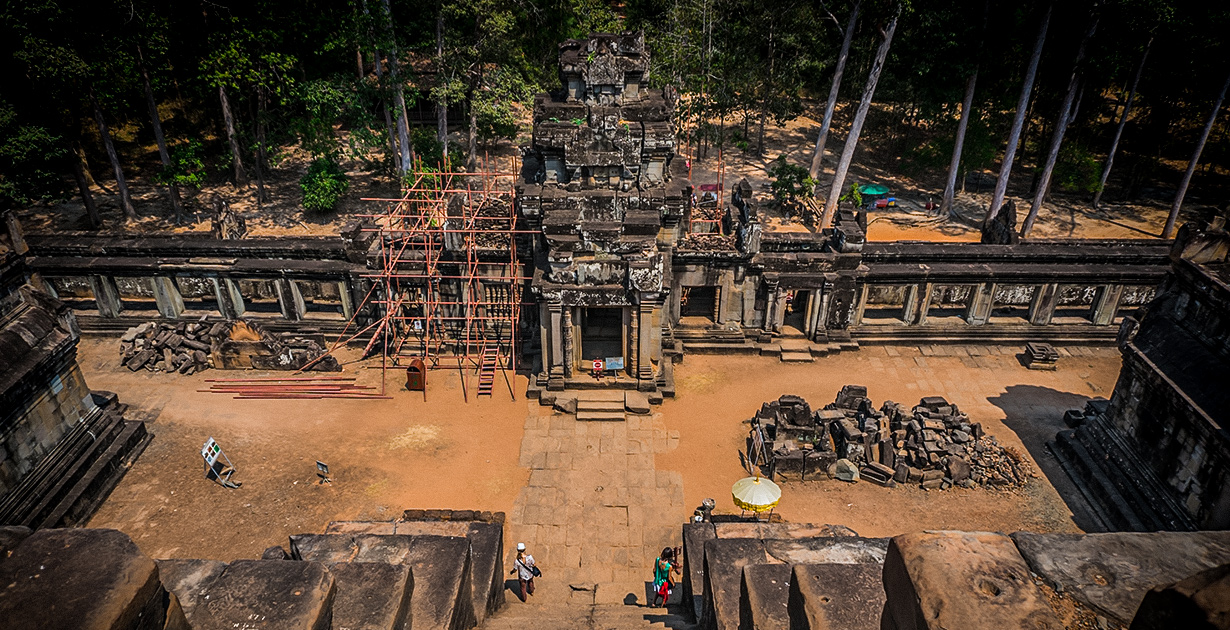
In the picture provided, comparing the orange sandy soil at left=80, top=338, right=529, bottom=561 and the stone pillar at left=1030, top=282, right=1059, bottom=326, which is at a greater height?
the stone pillar at left=1030, top=282, right=1059, bottom=326

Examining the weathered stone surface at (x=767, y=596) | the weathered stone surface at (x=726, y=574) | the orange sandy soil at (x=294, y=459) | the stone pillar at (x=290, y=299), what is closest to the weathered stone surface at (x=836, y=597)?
the weathered stone surface at (x=767, y=596)

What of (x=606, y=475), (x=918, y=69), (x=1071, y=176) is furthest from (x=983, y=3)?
(x=606, y=475)

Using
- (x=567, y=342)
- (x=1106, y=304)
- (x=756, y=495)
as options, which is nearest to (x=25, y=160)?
(x=567, y=342)

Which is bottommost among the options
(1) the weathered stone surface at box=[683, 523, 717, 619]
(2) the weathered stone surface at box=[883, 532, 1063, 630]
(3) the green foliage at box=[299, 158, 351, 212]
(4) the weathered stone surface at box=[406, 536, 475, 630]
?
(1) the weathered stone surface at box=[683, 523, 717, 619]

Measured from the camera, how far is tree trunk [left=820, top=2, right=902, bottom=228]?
31.5 metres

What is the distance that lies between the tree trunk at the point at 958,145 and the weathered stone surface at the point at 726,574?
32729mm

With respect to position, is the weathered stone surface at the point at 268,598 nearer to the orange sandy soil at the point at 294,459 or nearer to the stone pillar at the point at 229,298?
the orange sandy soil at the point at 294,459

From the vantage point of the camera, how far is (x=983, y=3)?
34.6 meters

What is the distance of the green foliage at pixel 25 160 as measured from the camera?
29.0 m

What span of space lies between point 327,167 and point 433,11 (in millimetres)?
10190

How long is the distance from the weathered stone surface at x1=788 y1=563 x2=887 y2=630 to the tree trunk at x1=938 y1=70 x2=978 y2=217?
35154 mm

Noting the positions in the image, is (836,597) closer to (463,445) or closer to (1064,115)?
(463,445)

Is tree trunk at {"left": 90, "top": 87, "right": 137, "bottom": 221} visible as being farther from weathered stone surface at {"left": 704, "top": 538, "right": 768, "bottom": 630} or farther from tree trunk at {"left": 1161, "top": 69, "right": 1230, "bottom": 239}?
tree trunk at {"left": 1161, "top": 69, "right": 1230, "bottom": 239}

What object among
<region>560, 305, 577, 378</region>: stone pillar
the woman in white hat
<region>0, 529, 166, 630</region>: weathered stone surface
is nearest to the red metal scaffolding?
<region>560, 305, 577, 378</region>: stone pillar
